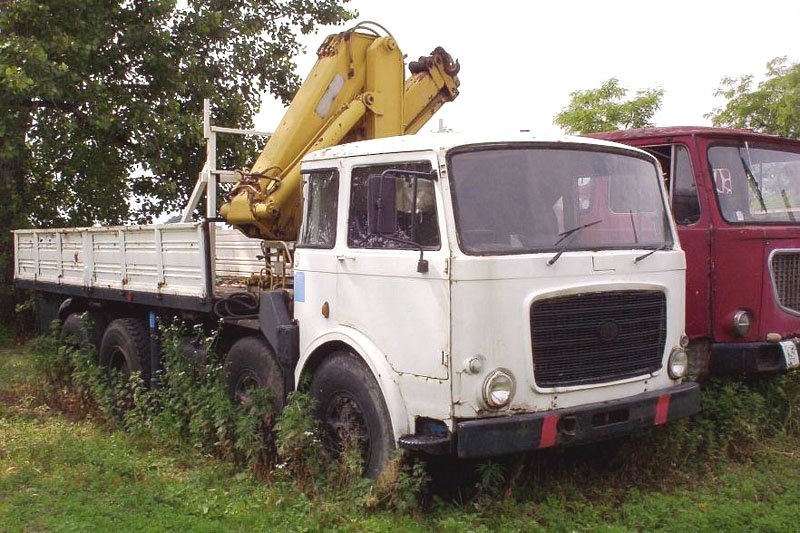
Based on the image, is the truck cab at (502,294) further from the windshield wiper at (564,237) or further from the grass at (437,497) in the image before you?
the grass at (437,497)

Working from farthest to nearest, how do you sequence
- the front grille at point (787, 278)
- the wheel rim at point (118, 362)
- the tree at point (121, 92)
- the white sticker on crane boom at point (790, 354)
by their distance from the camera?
the tree at point (121, 92)
the wheel rim at point (118, 362)
the front grille at point (787, 278)
the white sticker on crane boom at point (790, 354)

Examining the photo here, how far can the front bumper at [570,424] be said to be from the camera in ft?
14.3

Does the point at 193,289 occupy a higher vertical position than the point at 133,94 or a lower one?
lower

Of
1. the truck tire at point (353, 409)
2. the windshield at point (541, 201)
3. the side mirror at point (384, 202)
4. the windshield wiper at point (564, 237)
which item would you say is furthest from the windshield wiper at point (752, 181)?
the truck tire at point (353, 409)

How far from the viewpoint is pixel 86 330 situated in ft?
29.6

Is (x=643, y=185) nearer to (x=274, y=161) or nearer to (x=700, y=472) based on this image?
(x=700, y=472)

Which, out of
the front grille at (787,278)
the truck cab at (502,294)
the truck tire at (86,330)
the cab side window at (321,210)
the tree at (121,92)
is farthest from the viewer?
the tree at (121,92)

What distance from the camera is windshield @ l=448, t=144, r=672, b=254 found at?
4.66 metres

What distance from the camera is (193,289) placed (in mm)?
6758

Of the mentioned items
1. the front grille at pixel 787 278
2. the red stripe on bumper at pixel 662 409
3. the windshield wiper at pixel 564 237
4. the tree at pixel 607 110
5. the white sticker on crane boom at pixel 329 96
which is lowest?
the red stripe on bumper at pixel 662 409

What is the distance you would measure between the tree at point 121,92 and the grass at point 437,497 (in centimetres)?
736

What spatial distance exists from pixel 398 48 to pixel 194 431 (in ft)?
12.2

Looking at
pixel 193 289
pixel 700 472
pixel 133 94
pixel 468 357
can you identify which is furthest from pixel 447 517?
pixel 133 94

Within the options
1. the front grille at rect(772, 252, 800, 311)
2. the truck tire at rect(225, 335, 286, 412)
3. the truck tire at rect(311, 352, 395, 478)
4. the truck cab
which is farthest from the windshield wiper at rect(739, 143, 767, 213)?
the truck tire at rect(225, 335, 286, 412)
